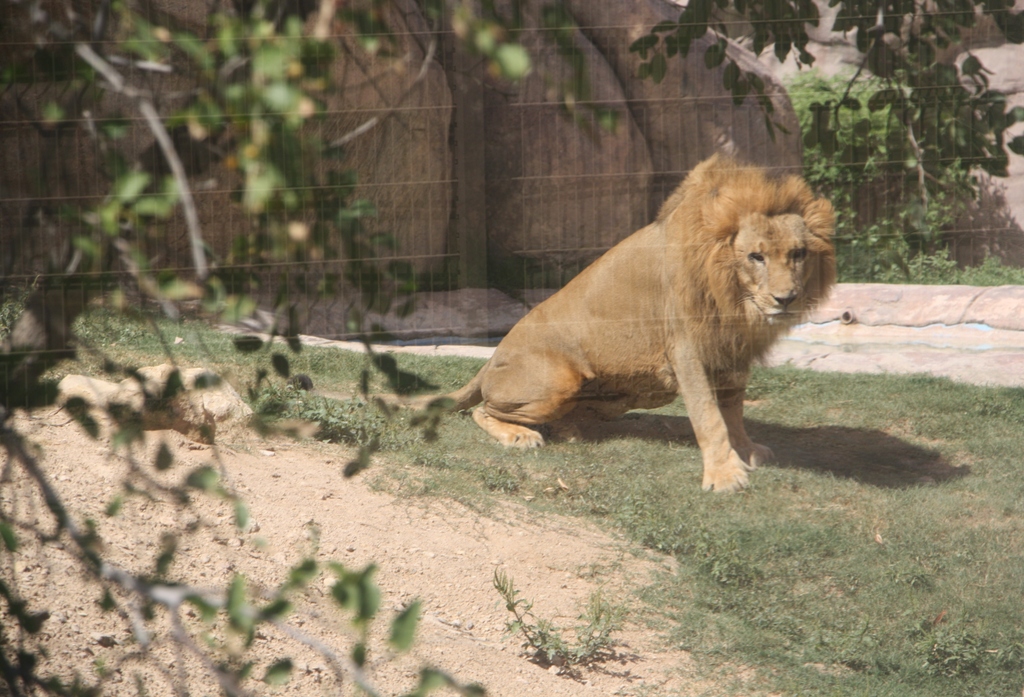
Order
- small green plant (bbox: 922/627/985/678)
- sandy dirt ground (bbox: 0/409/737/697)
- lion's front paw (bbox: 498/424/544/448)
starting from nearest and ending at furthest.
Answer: sandy dirt ground (bbox: 0/409/737/697), small green plant (bbox: 922/627/985/678), lion's front paw (bbox: 498/424/544/448)

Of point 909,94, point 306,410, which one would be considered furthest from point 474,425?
point 909,94

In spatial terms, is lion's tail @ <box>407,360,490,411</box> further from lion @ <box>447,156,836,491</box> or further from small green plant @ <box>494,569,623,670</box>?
small green plant @ <box>494,569,623,670</box>

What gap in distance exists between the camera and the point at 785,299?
354cm

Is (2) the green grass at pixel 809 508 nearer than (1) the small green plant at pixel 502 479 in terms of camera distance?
Yes

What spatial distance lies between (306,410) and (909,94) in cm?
248

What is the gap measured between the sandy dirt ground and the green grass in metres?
0.11

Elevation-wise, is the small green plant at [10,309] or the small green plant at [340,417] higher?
the small green plant at [10,309]

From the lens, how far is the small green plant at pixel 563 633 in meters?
3.03

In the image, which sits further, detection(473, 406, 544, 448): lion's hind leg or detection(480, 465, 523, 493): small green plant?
detection(473, 406, 544, 448): lion's hind leg

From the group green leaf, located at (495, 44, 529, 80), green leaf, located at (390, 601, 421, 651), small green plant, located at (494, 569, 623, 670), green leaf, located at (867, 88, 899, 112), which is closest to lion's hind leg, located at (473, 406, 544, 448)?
small green plant, located at (494, 569, 623, 670)

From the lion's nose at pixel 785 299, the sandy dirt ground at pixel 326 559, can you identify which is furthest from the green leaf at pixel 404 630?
the lion's nose at pixel 785 299

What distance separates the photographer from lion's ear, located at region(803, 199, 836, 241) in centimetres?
350

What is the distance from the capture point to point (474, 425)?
3.79 m

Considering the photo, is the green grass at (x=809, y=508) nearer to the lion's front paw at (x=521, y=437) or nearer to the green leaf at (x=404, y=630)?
the lion's front paw at (x=521, y=437)
